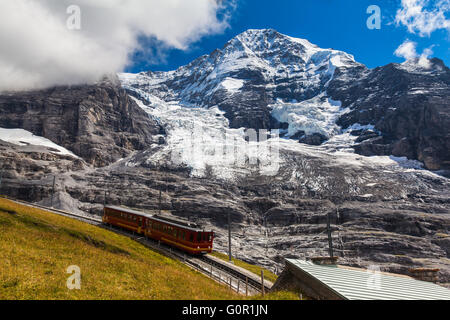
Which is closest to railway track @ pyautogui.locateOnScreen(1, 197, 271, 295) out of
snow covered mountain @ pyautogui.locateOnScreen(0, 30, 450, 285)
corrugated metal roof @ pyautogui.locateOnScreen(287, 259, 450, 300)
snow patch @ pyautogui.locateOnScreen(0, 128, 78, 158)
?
corrugated metal roof @ pyautogui.locateOnScreen(287, 259, 450, 300)

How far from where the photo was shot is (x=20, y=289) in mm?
12398

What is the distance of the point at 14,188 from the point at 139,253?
109625mm

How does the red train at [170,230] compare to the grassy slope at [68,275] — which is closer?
the grassy slope at [68,275]

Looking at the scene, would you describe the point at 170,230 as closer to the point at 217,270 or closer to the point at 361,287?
the point at 217,270

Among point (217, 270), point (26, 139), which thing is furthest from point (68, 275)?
point (26, 139)

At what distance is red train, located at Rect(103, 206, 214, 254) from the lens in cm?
3556

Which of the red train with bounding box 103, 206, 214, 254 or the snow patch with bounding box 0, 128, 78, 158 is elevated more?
the snow patch with bounding box 0, 128, 78, 158

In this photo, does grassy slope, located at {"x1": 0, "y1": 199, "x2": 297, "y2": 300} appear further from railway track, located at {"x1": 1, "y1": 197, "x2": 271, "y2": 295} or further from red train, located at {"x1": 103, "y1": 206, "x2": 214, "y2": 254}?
red train, located at {"x1": 103, "y1": 206, "x2": 214, "y2": 254}

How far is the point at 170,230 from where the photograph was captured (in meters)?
38.2

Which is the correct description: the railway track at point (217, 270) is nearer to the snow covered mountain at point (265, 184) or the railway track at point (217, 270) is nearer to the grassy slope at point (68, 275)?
the grassy slope at point (68, 275)

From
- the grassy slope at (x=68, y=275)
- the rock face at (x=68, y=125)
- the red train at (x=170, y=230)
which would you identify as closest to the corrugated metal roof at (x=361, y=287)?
the grassy slope at (x=68, y=275)

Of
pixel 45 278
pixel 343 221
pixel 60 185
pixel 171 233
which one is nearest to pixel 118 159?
pixel 60 185

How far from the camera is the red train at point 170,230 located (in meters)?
35.6

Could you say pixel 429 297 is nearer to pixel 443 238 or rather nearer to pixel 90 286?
pixel 90 286
